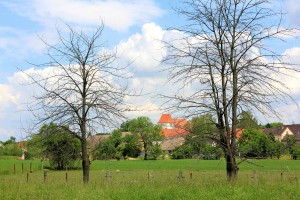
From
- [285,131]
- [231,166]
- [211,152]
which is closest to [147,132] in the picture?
[285,131]

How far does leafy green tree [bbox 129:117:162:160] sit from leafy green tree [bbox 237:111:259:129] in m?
94.7

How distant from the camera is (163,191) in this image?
1142 centimetres

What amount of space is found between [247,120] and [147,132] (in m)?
103

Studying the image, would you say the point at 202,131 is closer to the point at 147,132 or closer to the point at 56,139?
the point at 56,139

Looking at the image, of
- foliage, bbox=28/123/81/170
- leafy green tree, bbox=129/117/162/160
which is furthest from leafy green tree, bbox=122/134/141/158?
foliage, bbox=28/123/81/170

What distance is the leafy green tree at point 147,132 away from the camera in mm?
110312

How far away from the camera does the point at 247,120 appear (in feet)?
46.4

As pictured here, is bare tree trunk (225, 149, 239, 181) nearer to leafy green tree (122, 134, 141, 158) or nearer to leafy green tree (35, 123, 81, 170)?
leafy green tree (35, 123, 81, 170)

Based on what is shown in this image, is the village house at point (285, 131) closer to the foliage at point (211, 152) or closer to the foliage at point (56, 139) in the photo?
the foliage at point (56, 139)

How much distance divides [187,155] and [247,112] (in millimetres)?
2888

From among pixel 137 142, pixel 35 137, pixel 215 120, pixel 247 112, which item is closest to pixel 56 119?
pixel 35 137

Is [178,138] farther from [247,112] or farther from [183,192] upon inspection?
[183,192]

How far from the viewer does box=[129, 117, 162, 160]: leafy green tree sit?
110 metres

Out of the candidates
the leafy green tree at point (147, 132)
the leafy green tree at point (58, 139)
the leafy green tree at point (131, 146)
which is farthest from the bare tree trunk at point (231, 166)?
the leafy green tree at point (131, 146)
